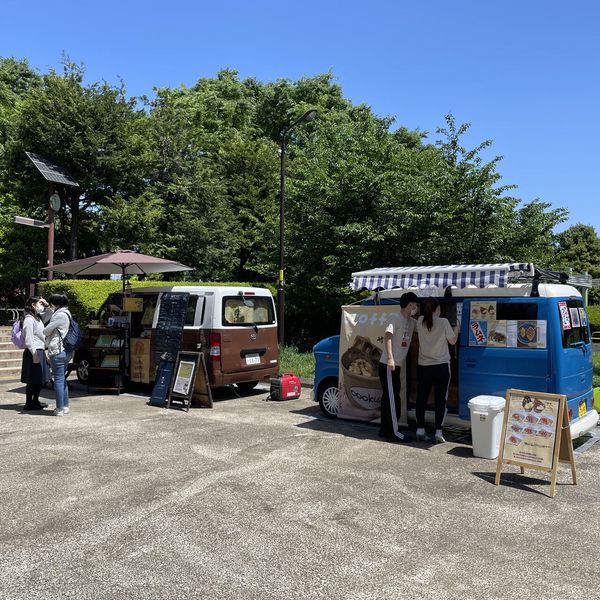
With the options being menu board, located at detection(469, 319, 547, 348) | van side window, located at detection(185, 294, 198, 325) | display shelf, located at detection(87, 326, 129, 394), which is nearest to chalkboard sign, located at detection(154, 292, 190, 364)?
van side window, located at detection(185, 294, 198, 325)

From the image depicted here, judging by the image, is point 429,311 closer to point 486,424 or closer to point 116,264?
point 486,424

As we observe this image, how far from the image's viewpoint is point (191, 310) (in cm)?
968

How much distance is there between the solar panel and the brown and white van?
776cm

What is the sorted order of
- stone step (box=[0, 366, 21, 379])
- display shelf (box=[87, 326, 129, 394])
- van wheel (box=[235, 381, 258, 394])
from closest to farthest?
display shelf (box=[87, 326, 129, 394]), van wheel (box=[235, 381, 258, 394]), stone step (box=[0, 366, 21, 379])

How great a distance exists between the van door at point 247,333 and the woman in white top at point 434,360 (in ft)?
12.2

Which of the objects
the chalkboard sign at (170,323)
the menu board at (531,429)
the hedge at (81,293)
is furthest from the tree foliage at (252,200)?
the menu board at (531,429)

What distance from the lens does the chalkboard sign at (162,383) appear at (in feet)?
30.3

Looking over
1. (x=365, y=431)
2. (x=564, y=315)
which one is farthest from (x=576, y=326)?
(x=365, y=431)

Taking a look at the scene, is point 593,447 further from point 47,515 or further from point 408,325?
point 47,515

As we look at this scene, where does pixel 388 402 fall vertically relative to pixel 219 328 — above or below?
below

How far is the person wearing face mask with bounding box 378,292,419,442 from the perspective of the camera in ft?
23.0

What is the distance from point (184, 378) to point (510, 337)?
5.18 m

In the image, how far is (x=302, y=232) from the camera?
17750mm

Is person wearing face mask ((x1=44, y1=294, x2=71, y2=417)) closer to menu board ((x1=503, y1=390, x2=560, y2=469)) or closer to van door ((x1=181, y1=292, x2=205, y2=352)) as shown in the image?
van door ((x1=181, y1=292, x2=205, y2=352))
